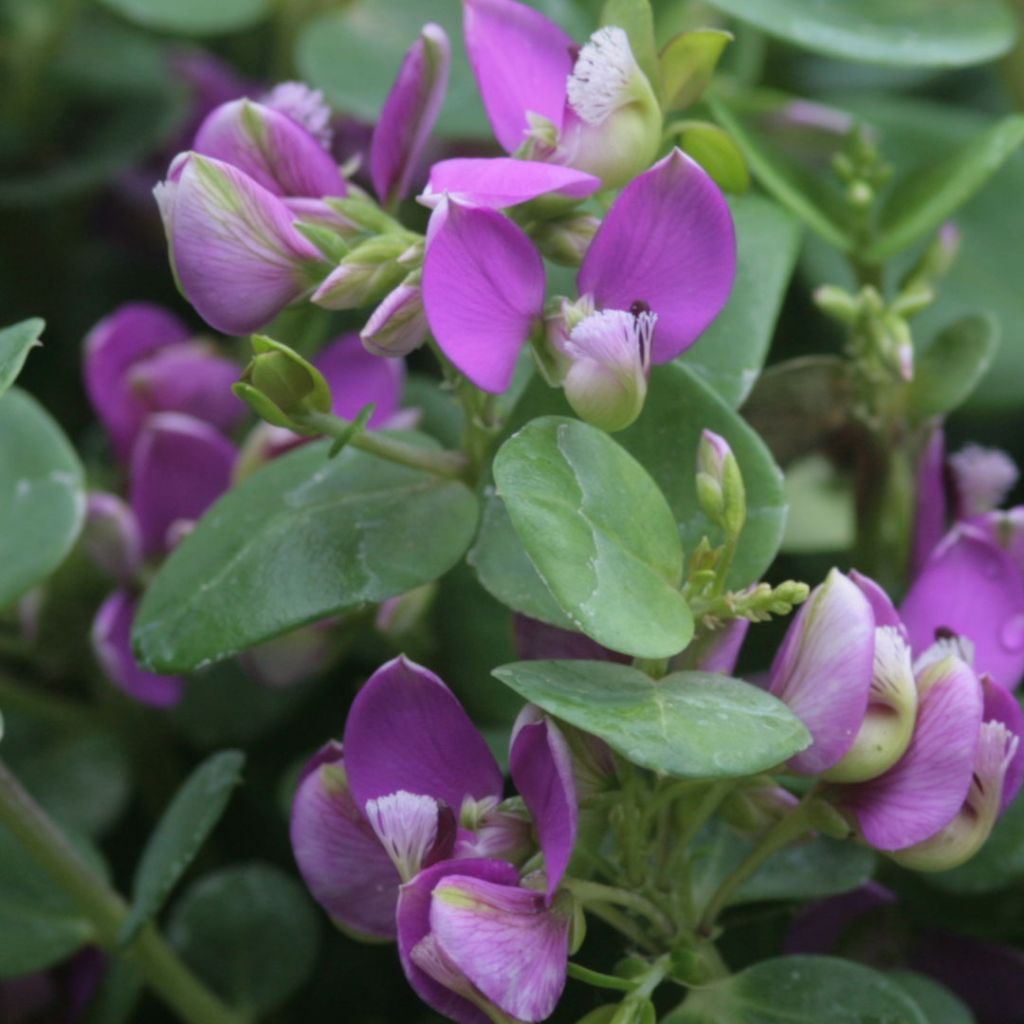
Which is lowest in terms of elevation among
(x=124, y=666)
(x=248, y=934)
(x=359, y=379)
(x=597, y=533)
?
(x=248, y=934)

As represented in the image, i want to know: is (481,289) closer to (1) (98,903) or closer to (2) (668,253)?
(2) (668,253)

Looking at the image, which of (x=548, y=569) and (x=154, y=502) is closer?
(x=548, y=569)

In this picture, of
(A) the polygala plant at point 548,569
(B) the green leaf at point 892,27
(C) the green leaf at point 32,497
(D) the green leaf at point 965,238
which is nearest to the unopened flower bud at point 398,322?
(A) the polygala plant at point 548,569

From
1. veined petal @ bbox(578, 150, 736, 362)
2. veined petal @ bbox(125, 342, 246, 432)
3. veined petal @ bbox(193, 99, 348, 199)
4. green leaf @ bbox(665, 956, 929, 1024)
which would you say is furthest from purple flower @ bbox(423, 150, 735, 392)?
veined petal @ bbox(125, 342, 246, 432)

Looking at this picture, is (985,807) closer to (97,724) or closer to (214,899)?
(214,899)

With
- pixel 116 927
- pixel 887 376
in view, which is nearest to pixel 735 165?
pixel 887 376

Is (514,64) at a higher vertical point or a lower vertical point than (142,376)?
higher

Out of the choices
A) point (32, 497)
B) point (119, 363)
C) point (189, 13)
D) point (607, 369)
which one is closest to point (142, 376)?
point (119, 363)

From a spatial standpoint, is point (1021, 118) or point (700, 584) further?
point (1021, 118)
